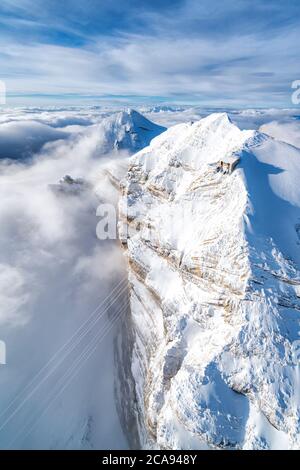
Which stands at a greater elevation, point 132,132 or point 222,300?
point 132,132

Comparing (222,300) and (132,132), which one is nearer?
(222,300)

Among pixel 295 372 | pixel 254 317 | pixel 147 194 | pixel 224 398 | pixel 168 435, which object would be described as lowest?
pixel 168 435

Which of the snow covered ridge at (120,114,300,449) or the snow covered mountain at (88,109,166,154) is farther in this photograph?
the snow covered mountain at (88,109,166,154)

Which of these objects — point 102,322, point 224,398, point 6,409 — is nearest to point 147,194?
point 102,322

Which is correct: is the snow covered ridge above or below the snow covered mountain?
below

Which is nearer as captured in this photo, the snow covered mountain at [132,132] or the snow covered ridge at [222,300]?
the snow covered ridge at [222,300]

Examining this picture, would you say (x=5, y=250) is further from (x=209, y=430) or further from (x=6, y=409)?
(x=209, y=430)

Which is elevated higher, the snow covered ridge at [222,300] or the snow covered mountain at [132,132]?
the snow covered mountain at [132,132]
